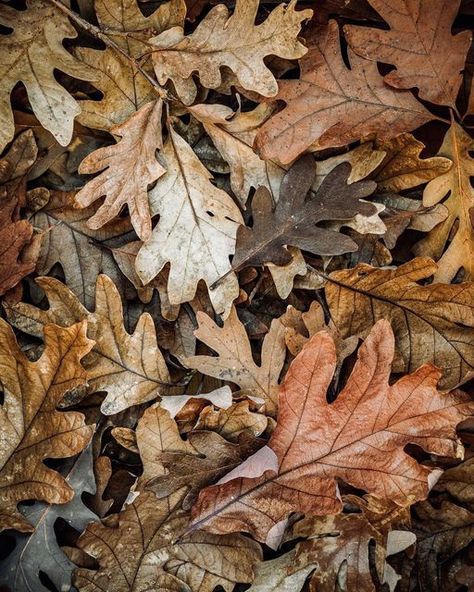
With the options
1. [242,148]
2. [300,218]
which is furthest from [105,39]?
[300,218]

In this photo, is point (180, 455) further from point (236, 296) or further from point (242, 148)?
point (242, 148)

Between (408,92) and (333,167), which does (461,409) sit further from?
(408,92)

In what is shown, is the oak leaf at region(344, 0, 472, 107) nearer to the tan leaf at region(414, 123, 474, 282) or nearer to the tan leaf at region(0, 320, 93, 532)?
the tan leaf at region(414, 123, 474, 282)

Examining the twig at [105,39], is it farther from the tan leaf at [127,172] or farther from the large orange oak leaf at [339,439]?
the large orange oak leaf at [339,439]

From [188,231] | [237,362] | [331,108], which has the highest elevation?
[331,108]

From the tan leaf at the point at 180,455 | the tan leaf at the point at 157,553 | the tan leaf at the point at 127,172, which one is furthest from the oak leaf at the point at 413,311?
the tan leaf at the point at 157,553

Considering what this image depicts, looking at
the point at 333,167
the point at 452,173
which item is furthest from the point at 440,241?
the point at 333,167
